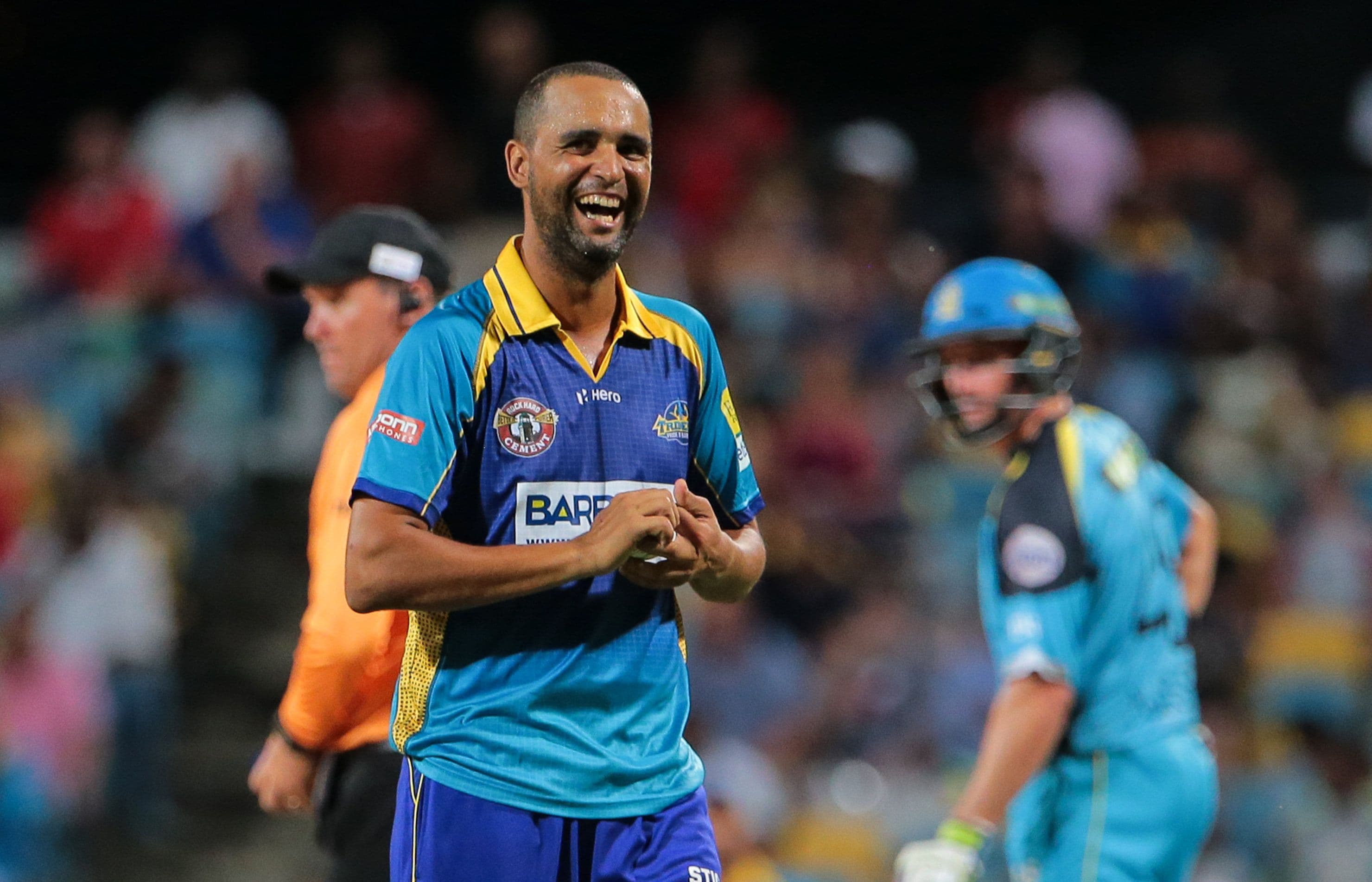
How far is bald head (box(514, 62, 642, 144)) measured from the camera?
12.4 ft

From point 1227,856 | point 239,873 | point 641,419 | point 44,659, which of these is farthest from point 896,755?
point 641,419

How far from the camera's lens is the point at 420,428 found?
11.7 ft

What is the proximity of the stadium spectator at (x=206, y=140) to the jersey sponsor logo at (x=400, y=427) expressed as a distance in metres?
9.27

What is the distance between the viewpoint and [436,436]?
11.7 ft

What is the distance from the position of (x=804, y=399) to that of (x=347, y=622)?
6425mm

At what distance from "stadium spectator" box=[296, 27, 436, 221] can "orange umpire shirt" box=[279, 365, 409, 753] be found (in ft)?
24.7

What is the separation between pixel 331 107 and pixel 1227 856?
27.0 ft

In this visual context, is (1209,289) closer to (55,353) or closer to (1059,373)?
(1059,373)

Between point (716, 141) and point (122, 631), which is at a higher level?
point (716, 141)

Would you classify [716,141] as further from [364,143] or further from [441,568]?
[441,568]

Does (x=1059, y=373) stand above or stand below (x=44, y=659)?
above

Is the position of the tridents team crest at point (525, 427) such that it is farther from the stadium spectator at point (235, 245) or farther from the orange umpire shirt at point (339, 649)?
the stadium spectator at point (235, 245)

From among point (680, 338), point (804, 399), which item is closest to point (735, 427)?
point (680, 338)

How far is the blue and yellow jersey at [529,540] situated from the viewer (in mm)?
3611
